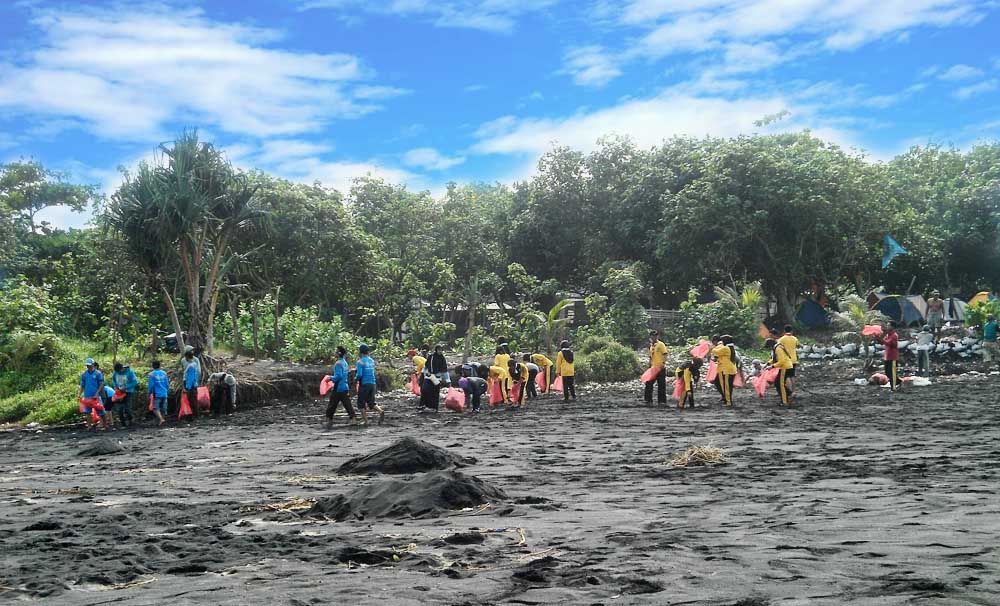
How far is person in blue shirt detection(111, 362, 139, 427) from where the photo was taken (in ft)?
62.2

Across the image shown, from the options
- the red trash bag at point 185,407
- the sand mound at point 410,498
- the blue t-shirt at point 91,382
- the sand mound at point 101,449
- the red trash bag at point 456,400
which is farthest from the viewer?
the red trash bag at point 185,407

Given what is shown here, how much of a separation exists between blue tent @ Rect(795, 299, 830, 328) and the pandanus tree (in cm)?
2338

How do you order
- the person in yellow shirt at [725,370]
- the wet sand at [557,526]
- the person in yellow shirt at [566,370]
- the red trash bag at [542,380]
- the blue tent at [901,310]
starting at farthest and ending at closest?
the blue tent at [901,310] → the red trash bag at [542,380] → the person in yellow shirt at [566,370] → the person in yellow shirt at [725,370] → the wet sand at [557,526]

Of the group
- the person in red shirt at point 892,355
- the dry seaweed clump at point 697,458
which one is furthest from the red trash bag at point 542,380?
the dry seaweed clump at point 697,458

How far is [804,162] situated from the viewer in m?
35.3

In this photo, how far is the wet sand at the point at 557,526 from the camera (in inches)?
202

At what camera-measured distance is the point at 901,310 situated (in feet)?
119

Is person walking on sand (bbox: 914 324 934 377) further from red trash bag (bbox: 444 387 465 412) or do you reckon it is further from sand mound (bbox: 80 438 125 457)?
sand mound (bbox: 80 438 125 457)

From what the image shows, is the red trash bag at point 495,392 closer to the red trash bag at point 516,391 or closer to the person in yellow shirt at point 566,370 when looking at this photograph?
the red trash bag at point 516,391

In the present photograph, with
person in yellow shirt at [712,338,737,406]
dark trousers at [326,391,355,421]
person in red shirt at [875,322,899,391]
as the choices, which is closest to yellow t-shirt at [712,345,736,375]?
person in yellow shirt at [712,338,737,406]

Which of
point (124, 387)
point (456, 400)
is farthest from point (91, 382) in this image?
point (456, 400)

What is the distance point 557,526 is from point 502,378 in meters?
14.1

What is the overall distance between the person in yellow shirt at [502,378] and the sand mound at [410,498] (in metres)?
12.6

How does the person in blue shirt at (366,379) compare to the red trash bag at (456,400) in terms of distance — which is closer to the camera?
the person in blue shirt at (366,379)
